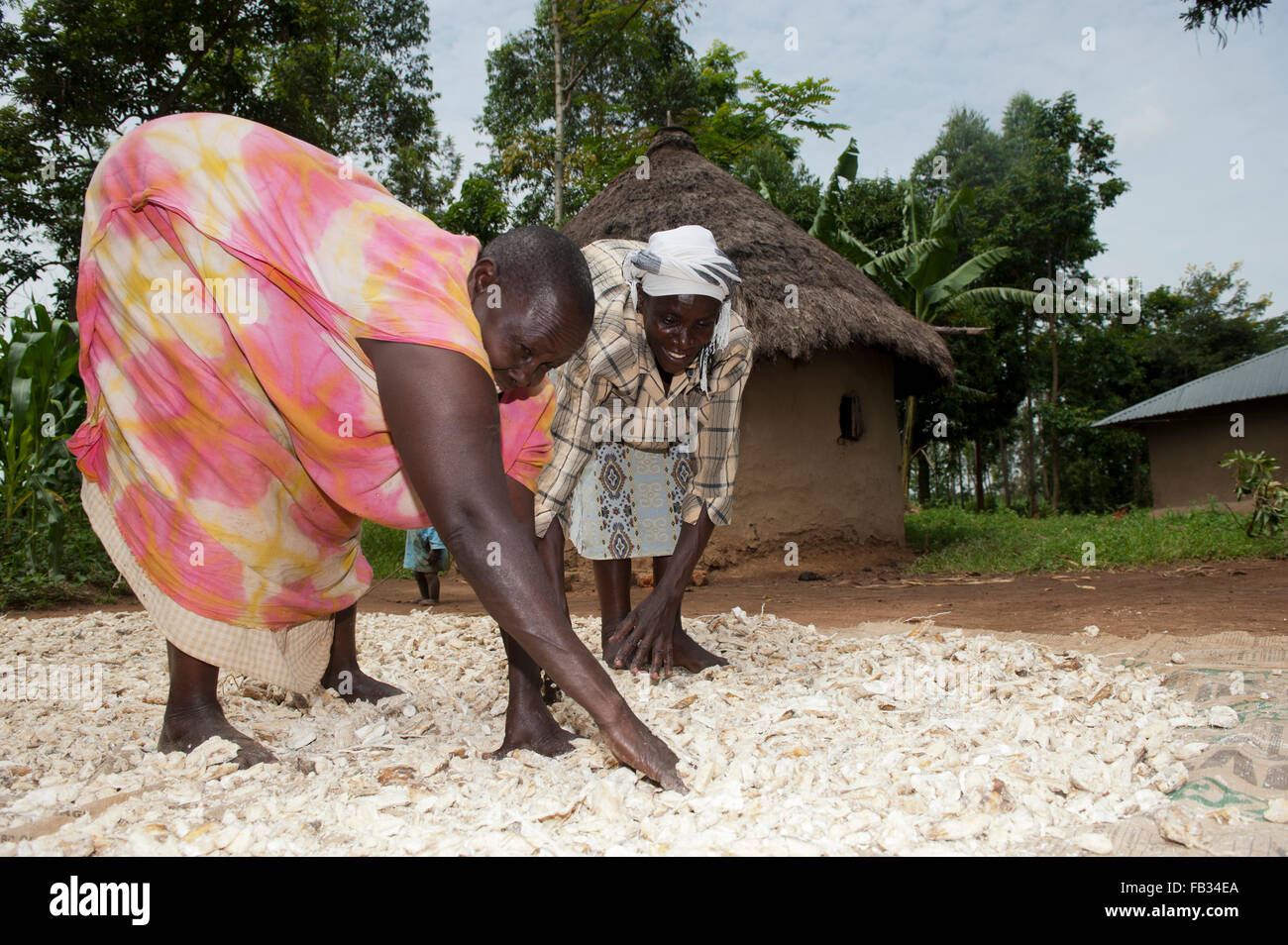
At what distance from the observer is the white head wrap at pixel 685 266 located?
2539mm

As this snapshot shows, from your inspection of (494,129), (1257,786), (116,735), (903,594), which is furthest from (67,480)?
(494,129)

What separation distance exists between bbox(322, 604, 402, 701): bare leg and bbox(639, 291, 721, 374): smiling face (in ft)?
4.15

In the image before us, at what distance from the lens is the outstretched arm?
155 cm

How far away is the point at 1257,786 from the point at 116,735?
2.64 metres

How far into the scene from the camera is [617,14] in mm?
14773

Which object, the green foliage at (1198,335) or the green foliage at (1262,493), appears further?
the green foliage at (1198,335)

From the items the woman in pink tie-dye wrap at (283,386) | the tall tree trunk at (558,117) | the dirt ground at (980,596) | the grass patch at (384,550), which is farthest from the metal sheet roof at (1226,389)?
the woman in pink tie-dye wrap at (283,386)

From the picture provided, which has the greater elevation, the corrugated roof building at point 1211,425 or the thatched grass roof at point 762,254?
the thatched grass roof at point 762,254

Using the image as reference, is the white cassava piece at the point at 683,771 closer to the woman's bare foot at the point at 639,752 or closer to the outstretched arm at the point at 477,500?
the woman's bare foot at the point at 639,752

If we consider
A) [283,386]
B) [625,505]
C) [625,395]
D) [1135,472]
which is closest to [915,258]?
[625,505]

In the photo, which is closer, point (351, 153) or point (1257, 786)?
point (1257, 786)

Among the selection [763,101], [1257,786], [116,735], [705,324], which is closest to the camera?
[1257,786]

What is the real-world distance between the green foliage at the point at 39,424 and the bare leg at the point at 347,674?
368cm
